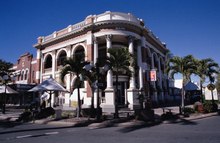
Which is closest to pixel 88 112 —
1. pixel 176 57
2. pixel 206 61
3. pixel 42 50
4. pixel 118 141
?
pixel 118 141

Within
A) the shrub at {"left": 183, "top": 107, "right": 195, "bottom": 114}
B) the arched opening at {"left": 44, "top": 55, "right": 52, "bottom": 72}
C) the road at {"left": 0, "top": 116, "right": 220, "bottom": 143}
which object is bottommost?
the road at {"left": 0, "top": 116, "right": 220, "bottom": 143}

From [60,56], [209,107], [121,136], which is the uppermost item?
[60,56]

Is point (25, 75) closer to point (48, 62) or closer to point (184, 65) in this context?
point (48, 62)

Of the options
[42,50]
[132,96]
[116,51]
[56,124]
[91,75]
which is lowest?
[56,124]

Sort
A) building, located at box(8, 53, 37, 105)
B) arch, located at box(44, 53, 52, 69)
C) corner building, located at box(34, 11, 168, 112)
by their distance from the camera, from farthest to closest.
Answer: building, located at box(8, 53, 37, 105), arch, located at box(44, 53, 52, 69), corner building, located at box(34, 11, 168, 112)

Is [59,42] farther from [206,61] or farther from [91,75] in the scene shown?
[206,61]

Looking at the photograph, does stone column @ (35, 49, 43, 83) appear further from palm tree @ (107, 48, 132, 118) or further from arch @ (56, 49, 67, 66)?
palm tree @ (107, 48, 132, 118)

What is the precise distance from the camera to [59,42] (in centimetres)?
3319

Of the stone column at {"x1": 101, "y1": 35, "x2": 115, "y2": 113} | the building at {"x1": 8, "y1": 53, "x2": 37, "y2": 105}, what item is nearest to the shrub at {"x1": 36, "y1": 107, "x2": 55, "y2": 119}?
the stone column at {"x1": 101, "y1": 35, "x2": 115, "y2": 113}

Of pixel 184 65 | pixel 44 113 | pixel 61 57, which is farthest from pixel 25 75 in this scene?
pixel 184 65

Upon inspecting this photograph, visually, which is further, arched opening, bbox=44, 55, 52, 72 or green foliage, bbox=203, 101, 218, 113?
arched opening, bbox=44, 55, 52, 72

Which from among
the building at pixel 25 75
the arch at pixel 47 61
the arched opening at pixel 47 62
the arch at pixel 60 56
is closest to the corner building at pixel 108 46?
the arch at pixel 60 56

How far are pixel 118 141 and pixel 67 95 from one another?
74.7ft

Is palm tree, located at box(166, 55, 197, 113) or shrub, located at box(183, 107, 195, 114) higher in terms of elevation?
palm tree, located at box(166, 55, 197, 113)
